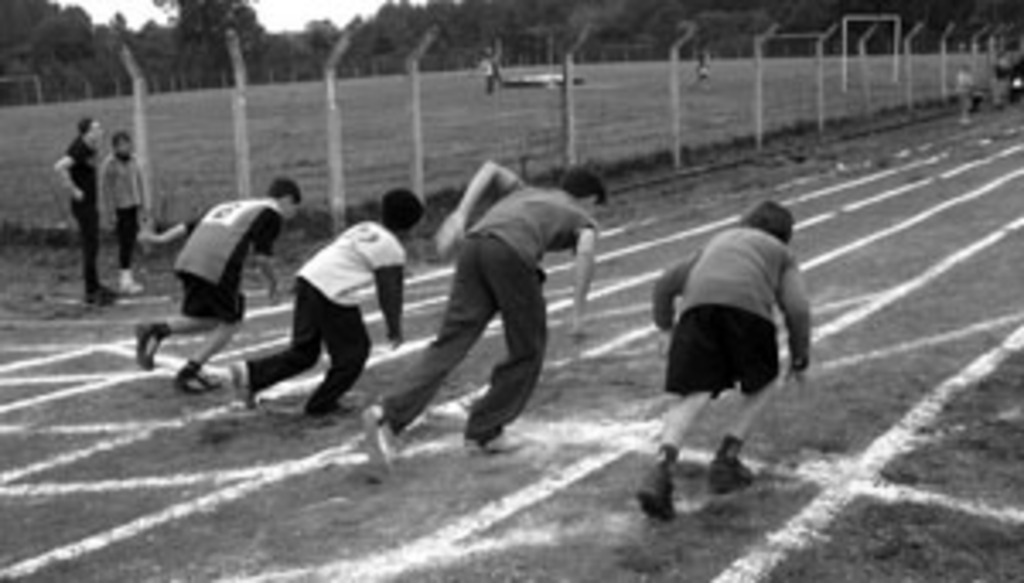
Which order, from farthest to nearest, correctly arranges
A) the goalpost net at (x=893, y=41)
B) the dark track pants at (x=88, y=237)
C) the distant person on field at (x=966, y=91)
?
the goalpost net at (x=893, y=41), the distant person on field at (x=966, y=91), the dark track pants at (x=88, y=237)

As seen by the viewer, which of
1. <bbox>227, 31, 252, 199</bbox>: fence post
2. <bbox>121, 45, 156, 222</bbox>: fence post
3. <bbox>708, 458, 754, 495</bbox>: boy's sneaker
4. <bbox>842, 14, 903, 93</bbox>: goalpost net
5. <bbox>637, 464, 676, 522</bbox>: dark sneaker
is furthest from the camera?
<bbox>842, 14, 903, 93</bbox>: goalpost net

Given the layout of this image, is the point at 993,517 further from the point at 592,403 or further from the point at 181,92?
the point at 181,92

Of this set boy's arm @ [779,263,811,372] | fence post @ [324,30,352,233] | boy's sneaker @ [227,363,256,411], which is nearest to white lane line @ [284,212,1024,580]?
boy's arm @ [779,263,811,372]

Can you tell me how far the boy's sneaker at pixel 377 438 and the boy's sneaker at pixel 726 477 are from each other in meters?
1.60

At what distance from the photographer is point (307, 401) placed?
25.5ft

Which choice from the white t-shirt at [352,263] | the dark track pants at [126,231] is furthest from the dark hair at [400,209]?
the dark track pants at [126,231]

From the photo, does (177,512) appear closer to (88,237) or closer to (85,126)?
(88,237)

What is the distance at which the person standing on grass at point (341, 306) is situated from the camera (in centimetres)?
713

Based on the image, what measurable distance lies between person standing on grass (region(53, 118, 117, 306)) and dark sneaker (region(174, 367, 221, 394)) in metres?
4.15

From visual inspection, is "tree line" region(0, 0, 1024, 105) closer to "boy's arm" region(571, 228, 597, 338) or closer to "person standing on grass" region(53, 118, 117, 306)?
"person standing on grass" region(53, 118, 117, 306)

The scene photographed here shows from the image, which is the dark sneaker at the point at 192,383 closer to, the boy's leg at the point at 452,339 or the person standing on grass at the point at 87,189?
the boy's leg at the point at 452,339

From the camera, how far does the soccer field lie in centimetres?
521

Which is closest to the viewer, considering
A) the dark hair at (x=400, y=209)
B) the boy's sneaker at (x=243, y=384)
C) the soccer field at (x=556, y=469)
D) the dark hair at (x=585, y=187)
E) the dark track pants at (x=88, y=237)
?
the soccer field at (x=556, y=469)

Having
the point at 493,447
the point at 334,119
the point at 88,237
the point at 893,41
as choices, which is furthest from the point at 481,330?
the point at 893,41
